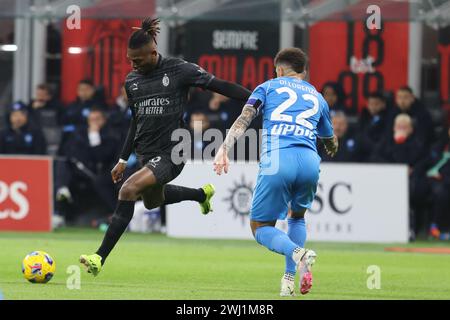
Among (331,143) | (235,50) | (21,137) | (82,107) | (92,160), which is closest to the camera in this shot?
(331,143)

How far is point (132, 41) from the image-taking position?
37.4ft

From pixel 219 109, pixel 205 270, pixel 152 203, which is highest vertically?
pixel 219 109

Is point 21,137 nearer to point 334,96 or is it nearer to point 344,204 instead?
point 334,96

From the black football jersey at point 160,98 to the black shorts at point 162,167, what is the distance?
0.24 ft

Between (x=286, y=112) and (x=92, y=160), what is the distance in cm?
1034

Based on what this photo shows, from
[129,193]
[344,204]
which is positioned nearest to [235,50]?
[344,204]

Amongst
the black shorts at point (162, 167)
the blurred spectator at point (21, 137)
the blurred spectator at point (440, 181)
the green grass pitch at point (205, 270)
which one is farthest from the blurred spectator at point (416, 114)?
the black shorts at point (162, 167)

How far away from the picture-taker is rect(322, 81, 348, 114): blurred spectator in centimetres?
1994

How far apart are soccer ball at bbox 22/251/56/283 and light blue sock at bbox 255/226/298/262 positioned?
2.03 m

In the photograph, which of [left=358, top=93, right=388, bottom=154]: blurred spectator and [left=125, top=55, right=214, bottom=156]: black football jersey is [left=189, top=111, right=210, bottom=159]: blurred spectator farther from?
[left=125, top=55, right=214, bottom=156]: black football jersey

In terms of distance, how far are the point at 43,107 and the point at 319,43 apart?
519 centimetres

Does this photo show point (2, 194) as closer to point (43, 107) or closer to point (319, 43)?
point (43, 107)

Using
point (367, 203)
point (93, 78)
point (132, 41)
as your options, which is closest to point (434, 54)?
point (367, 203)

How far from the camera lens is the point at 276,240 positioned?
9969mm
